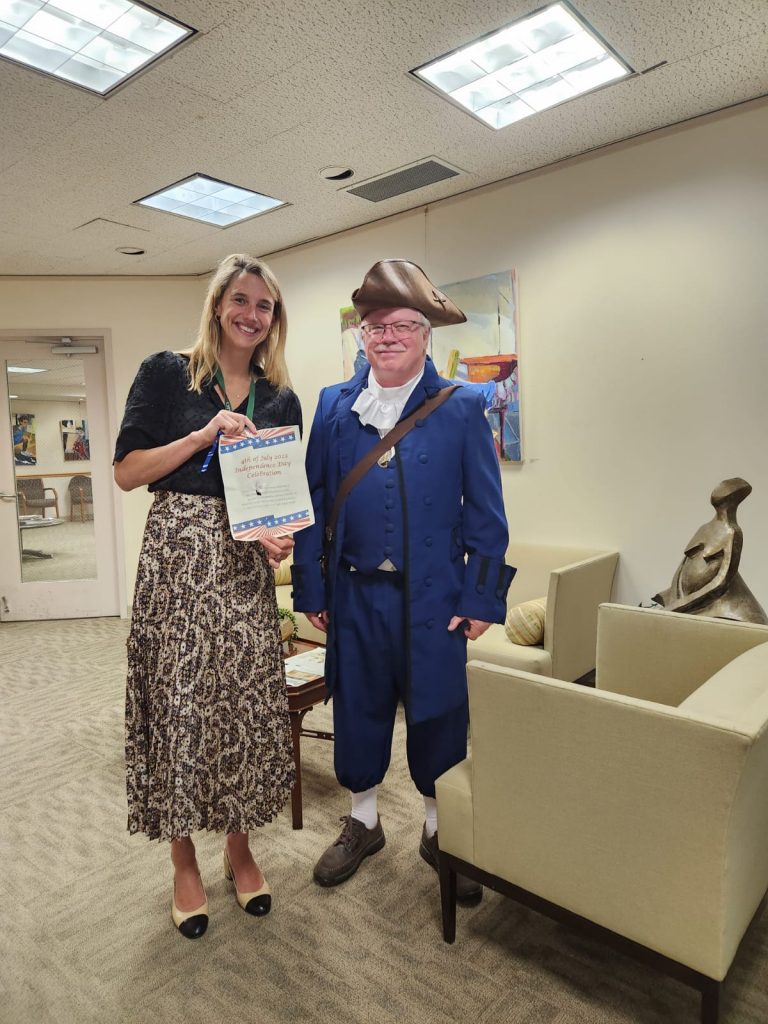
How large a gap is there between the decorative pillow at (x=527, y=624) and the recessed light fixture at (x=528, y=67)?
6.92 ft

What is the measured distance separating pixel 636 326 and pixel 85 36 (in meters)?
2.53

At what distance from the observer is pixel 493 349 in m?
3.86

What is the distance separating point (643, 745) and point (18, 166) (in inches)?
146

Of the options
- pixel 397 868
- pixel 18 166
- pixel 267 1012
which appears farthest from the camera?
pixel 18 166

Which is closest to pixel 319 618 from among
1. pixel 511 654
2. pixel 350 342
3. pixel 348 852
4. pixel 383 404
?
pixel 383 404

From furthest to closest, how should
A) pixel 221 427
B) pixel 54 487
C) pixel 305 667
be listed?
pixel 54 487 < pixel 305 667 < pixel 221 427

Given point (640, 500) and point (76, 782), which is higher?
point (640, 500)

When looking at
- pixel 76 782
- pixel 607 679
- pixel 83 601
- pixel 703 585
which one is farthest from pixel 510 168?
pixel 83 601

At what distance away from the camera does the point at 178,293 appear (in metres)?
5.67

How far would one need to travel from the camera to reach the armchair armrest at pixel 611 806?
4.27 feet

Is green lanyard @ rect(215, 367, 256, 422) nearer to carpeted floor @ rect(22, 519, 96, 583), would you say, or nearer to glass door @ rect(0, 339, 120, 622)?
glass door @ rect(0, 339, 120, 622)

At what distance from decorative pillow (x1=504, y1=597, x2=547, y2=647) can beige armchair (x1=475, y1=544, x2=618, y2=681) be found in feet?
0.09

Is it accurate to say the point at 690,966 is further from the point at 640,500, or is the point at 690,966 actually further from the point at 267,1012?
the point at 640,500

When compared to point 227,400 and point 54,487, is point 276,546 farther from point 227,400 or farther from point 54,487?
point 54,487
